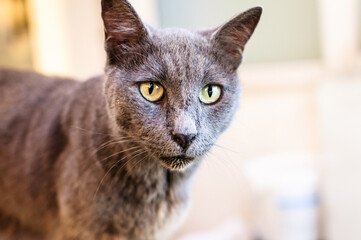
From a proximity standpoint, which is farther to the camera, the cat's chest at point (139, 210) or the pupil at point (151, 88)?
the cat's chest at point (139, 210)

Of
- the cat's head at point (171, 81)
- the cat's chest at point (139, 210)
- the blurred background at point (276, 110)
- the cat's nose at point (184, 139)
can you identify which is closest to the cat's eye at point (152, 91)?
the cat's head at point (171, 81)

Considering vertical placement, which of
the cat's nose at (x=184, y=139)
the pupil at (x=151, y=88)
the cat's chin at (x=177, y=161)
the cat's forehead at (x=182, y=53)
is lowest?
the cat's chin at (x=177, y=161)

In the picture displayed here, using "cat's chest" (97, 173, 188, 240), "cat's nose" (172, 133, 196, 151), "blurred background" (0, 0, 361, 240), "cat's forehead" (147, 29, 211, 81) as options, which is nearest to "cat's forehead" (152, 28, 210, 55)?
"cat's forehead" (147, 29, 211, 81)

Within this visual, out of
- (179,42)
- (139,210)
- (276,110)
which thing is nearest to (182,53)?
(179,42)

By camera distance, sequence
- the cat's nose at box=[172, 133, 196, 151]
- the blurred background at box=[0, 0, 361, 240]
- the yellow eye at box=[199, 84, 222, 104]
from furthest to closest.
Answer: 1. the blurred background at box=[0, 0, 361, 240]
2. the yellow eye at box=[199, 84, 222, 104]
3. the cat's nose at box=[172, 133, 196, 151]

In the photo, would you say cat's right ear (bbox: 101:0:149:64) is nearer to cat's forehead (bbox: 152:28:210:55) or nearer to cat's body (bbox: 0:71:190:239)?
cat's forehead (bbox: 152:28:210:55)

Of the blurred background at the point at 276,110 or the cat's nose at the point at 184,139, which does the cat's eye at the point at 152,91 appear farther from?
the blurred background at the point at 276,110

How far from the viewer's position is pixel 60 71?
2365 millimetres

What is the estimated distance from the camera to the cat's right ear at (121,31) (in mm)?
893

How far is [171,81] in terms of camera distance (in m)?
0.90

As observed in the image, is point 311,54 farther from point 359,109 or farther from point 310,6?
point 359,109

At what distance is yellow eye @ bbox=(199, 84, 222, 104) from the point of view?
3.12 feet

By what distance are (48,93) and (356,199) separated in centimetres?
99

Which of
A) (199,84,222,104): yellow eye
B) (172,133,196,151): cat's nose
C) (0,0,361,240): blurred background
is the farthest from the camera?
(0,0,361,240): blurred background
